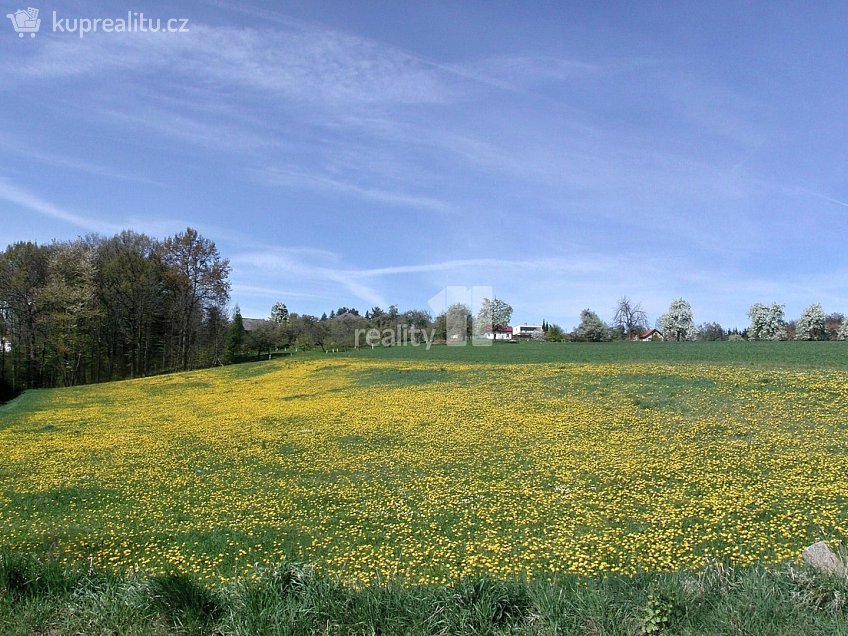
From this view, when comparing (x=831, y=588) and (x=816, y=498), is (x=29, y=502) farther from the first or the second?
(x=816, y=498)

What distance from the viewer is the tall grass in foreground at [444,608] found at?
13.4 feet

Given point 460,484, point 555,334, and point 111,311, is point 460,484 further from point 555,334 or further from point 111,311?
point 555,334

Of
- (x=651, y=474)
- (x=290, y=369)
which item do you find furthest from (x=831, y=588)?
(x=290, y=369)

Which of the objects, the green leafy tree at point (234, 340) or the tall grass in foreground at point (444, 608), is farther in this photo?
the green leafy tree at point (234, 340)

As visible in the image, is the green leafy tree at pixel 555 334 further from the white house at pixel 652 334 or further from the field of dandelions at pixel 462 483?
the field of dandelions at pixel 462 483

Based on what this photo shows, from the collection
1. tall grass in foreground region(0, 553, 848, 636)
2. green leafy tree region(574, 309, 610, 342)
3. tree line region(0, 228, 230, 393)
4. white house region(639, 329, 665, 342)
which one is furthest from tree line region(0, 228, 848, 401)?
white house region(639, 329, 665, 342)

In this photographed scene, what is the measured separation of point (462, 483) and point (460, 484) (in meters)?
0.07

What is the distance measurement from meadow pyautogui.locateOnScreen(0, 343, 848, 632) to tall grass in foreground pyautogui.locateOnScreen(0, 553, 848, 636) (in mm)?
794

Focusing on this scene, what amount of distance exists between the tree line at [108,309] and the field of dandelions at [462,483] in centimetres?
3163

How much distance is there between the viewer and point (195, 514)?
29.8ft

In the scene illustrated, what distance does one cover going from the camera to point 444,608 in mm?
4379

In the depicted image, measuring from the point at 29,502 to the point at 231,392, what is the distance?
22.2 meters

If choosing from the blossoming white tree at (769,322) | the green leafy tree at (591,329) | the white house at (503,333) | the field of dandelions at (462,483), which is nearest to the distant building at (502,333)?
the white house at (503,333)

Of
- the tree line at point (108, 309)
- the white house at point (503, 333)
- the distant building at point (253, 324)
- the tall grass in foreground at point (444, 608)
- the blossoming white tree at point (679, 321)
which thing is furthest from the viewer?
the white house at point (503, 333)
